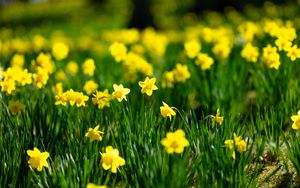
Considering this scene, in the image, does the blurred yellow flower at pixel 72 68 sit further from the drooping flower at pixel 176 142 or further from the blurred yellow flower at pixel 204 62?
the drooping flower at pixel 176 142

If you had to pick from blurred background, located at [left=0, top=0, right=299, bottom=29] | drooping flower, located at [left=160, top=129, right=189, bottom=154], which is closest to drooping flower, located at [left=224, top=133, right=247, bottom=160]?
drooping flower, located at [left=160, top=129, right=189, bottom=154]

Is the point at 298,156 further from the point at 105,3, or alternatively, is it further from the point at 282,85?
the point at 105,3

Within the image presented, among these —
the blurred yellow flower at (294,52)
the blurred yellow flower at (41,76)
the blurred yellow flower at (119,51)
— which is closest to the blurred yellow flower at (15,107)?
the blurred yellow flower at (41,76)

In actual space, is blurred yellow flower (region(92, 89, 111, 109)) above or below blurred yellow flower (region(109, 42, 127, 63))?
below

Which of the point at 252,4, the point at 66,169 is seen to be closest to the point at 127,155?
the point at 66,169

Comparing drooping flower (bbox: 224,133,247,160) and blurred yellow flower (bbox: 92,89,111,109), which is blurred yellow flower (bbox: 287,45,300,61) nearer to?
drooping flower (bbox: 224,133,247,160)

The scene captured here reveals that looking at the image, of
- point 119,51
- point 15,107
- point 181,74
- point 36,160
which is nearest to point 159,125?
point 36,160

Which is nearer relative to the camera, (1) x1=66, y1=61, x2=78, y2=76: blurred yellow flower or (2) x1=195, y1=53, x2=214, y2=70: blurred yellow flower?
(2) x1=195, y1=53, x2=214, y2=70: blurred yellow flower

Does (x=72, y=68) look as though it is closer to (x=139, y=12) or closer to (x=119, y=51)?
(x=119, y=51)
